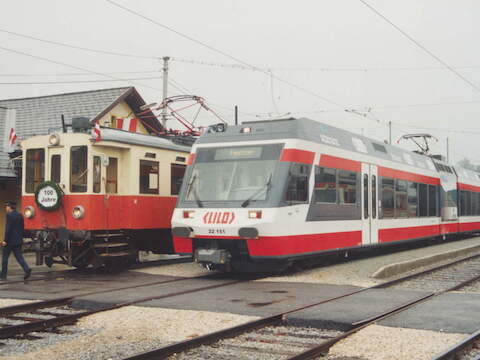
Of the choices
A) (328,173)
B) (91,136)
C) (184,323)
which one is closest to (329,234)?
(328,173)

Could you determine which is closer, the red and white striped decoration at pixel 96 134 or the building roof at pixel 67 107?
the red and white striped decoration at pixel 96 134

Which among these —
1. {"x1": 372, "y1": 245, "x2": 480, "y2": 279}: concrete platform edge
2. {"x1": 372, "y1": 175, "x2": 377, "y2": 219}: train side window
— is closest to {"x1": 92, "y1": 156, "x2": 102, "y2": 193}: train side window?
{"x1": 372, "y1": 245, "x2": 480, "y2": 279}: concrete platform edge

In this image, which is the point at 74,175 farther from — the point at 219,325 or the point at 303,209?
the point at 219,325

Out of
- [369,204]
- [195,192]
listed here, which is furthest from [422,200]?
[195,192]

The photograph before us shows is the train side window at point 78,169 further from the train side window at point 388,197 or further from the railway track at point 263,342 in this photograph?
the train side window at point 388,197

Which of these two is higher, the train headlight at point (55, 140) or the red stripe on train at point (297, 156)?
the train headlight at point (55, 140)

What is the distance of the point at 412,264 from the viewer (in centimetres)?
1412

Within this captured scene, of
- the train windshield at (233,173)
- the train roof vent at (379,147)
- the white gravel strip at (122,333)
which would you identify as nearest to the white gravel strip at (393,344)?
the white gravel strip at (122,333)

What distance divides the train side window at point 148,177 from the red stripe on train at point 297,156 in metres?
3.92

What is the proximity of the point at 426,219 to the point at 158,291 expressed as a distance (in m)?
12.3

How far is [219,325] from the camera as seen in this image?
7625mm

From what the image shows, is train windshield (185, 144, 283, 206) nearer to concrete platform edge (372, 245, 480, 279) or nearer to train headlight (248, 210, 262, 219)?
train headlight (248, 210, 262, 219)

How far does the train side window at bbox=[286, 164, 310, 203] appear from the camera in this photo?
39.6 ft

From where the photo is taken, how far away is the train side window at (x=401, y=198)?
690 inches
